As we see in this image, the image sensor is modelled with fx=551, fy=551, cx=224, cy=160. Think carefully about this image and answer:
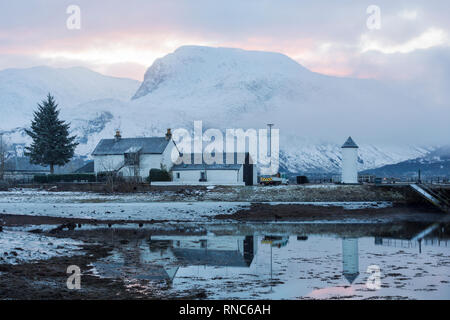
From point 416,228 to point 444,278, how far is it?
2257 cm

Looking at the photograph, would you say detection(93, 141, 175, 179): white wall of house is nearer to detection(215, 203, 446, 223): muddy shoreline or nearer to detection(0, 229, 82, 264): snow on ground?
detection(215, 203, 446, 223): muddy shoreline

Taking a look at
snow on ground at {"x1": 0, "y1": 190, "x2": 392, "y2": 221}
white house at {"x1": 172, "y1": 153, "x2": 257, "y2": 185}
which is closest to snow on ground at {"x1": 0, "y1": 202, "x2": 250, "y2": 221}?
snow on ground at {"x1": 0, "y1": 190, "x2": 392, "y2": 221}

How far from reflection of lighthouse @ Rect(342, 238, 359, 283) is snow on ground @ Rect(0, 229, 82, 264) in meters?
14.0

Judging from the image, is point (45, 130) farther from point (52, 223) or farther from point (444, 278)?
point (444, 278)

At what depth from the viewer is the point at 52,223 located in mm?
45156

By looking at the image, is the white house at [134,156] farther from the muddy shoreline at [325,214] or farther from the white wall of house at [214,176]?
the muddy shoreline at [325,214]

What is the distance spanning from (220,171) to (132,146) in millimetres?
17673

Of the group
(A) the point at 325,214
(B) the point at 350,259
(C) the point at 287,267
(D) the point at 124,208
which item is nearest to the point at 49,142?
(D) the point at 124,208

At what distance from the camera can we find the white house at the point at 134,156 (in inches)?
3575

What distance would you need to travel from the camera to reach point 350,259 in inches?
1077

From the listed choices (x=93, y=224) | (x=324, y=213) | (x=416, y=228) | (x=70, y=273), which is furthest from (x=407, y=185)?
(x=70, y=273)

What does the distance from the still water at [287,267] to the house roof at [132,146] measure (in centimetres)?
5704

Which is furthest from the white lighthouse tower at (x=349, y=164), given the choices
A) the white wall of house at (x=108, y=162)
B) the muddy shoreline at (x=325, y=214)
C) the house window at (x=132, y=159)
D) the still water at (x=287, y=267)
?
the still water at (x=287, y=267)
